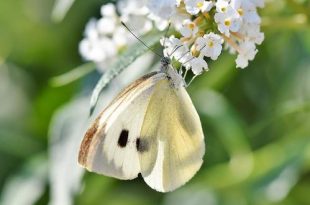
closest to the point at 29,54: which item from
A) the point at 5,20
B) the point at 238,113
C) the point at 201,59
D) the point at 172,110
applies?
the point at 5,20

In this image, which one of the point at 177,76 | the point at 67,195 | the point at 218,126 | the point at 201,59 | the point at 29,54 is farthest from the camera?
the point at 29,54

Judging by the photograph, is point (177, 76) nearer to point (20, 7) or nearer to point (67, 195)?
point (67, 195)

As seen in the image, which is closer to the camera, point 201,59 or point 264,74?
point 201,59

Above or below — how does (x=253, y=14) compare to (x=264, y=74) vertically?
above

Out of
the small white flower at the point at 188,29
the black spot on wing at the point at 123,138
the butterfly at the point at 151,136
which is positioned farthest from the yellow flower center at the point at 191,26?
the black spot on wing at the point at 123,138

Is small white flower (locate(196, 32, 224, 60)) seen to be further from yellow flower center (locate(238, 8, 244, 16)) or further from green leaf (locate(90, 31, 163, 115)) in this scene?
green leaf (locate(90, 31, 163, 115))

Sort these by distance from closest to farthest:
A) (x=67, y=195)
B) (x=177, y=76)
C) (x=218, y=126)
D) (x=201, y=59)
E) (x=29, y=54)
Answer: (x=201, y=59), (x=177, y=76), (x=67, y=195), (x=218, y=126), (x=29, y=54)

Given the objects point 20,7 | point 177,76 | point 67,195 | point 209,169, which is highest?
point 20,7

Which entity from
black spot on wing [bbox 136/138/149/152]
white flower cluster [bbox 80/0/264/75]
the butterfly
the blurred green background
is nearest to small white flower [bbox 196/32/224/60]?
white flower cluster [bbox 80/0/264/75]
